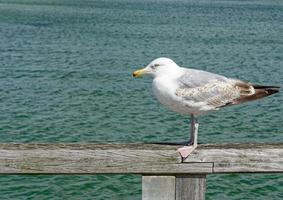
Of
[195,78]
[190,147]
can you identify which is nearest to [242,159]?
[190,147]

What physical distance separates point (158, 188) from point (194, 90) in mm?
848

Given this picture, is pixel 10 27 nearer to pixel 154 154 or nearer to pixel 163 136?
pixel 163 136

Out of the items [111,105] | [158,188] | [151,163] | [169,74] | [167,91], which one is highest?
[169,74]

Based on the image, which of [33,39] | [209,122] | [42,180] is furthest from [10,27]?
[42,180]

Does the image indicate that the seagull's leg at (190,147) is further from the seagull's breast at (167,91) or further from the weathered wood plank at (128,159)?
the seagull's breast at (167,91)

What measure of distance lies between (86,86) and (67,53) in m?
10.2

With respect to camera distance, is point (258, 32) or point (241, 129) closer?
point (241, 129)

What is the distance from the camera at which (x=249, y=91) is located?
3.59 m

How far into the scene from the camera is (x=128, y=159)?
303cm

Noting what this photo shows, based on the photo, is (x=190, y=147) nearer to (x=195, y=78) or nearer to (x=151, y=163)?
(x=151, y=163)

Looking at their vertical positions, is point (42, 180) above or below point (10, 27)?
below

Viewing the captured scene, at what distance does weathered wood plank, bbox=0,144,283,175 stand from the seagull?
0.43 m

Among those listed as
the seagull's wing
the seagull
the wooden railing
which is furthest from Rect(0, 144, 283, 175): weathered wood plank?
the seagull's wing

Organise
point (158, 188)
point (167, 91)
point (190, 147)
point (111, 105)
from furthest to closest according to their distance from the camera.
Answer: point (111, 105) < point (167, 91) < point (190, 147) < point (158, 188)
